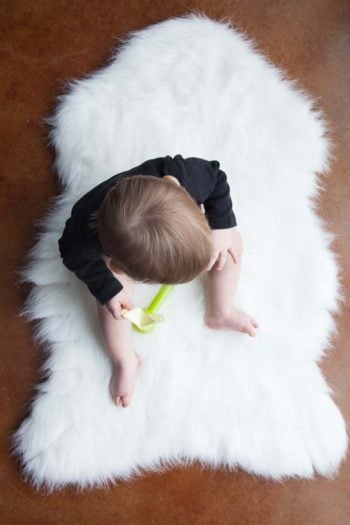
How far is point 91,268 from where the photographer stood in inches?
35.5

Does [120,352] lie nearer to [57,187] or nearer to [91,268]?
[91,268]

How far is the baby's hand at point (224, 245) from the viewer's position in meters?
0.92

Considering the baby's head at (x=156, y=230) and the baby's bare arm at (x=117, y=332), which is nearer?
the baby's head at (x=156, y=230)

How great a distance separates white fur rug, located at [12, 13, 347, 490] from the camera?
3.26 ft

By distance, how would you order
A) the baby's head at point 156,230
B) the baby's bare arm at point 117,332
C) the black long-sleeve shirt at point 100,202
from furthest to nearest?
the baby's bare arm at point 117,332
the black long-sleeve shirt at point 100,202
the baby's head at point 156,230

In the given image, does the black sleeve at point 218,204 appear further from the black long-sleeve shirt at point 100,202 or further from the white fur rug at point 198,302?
the white fur rug at point 198,302

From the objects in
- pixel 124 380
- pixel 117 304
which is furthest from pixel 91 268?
pixel 124 380

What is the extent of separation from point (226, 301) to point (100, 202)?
286mm

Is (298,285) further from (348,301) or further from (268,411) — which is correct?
(268,411)

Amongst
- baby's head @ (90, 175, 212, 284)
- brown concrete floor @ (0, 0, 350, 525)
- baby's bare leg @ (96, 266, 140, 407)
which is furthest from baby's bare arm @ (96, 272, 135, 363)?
baby's head @ (90, 175, 212, 284)

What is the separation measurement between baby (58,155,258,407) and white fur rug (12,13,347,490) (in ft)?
0.11

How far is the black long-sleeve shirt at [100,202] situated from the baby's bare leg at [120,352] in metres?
0.06

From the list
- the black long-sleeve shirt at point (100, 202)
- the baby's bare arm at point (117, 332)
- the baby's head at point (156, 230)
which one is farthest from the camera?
the baby's bare arm at point (117, 332)

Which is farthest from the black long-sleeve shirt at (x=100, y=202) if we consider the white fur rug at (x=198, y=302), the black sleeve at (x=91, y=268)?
the white fur rug at (x=198, y=302)
